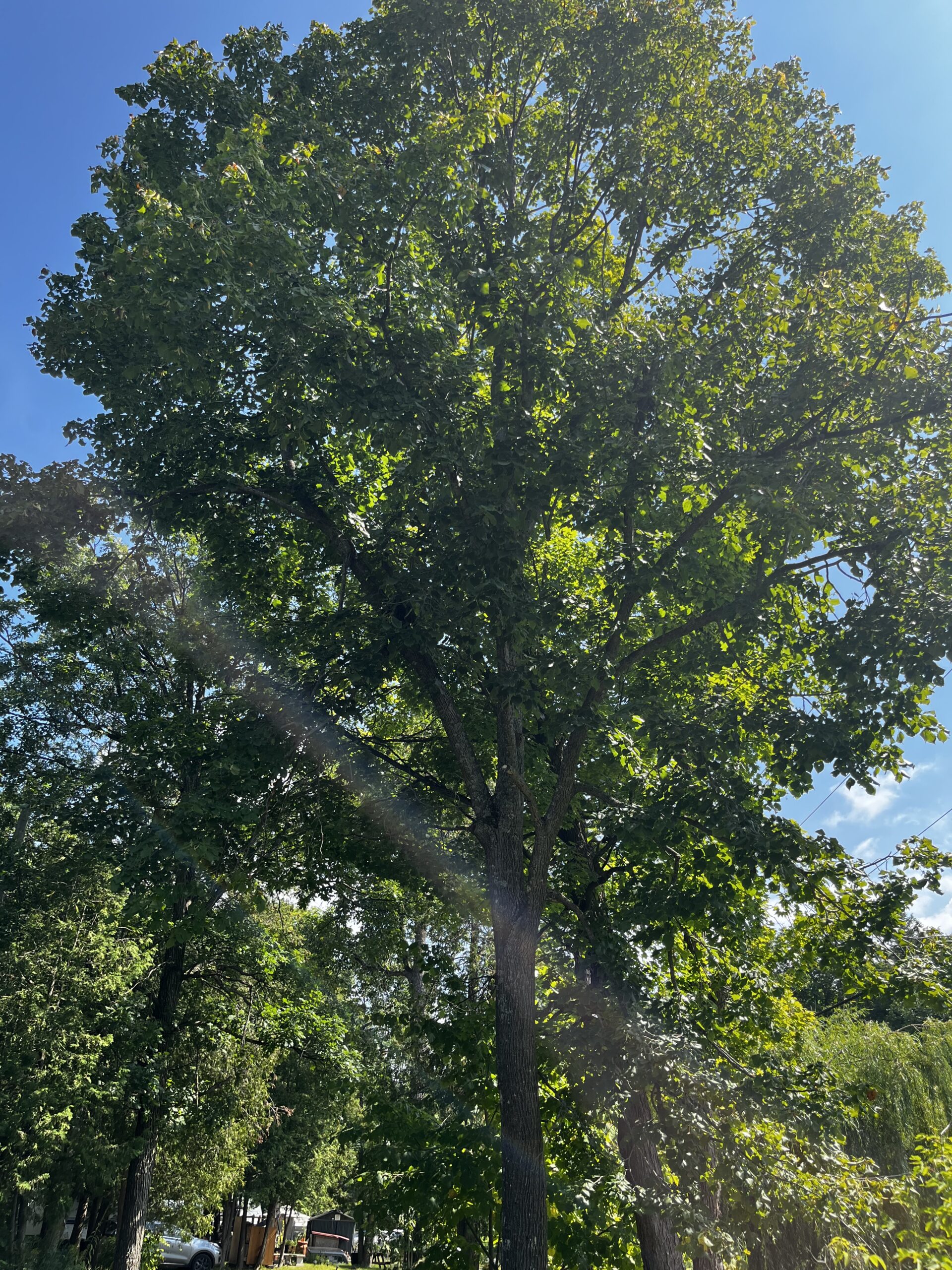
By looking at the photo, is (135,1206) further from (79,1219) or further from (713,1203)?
(713,1203)

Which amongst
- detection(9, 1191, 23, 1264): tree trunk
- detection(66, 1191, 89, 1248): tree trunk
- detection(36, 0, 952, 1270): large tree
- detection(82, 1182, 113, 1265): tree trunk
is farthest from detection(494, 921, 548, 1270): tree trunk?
detection(82, 1182, 113, 1265): tree trunk

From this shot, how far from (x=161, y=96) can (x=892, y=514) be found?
9.53 m

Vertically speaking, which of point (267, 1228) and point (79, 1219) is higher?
point (79, 1219)

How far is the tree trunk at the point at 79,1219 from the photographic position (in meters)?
19.6

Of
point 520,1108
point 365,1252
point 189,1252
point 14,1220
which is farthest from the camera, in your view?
point 365,1252

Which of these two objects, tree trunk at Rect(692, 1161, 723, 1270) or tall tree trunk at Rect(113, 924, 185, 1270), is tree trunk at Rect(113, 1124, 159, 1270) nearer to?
tall tree trunk at Rect(113, 924, 185, 1270)

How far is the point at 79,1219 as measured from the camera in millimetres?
20625

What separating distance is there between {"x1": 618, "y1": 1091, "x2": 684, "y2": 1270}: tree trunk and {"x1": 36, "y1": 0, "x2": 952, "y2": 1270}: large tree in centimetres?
14

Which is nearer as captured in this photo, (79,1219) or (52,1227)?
→ (52,1227)

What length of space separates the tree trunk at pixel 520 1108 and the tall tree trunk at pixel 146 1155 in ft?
26.7

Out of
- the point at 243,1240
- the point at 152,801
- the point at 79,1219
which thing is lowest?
the point at 243,1240

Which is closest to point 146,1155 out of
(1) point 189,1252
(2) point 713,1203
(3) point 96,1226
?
(3) point 96,1226

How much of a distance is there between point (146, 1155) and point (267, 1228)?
1986cm

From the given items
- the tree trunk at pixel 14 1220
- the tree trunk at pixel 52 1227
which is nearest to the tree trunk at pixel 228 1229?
the tree trunk at pixel 14 1220
